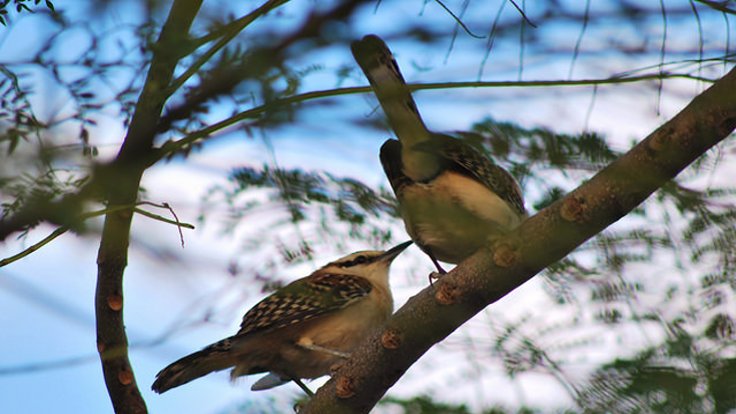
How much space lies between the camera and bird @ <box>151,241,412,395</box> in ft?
17.7

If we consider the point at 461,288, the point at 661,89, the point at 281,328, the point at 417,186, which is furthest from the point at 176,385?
the point at 661,89

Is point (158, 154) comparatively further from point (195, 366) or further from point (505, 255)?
point (195, 366)

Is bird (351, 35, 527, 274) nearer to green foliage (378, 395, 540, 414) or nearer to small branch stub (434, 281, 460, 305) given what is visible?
small branch stub (434, 281, 460, 305)

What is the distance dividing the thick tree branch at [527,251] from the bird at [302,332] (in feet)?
5.12

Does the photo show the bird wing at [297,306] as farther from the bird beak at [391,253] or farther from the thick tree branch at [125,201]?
the thick tree branch at [125,201]

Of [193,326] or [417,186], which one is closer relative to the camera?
[193,326]

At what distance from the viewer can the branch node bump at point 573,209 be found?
312 centimetres

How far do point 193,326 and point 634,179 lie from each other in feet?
5.03

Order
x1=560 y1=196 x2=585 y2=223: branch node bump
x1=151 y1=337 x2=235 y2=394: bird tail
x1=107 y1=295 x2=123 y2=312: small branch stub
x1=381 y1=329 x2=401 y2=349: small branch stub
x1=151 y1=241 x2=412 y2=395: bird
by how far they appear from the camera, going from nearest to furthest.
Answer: x1=560 y1=196 x2=585 y2=223: branch node bump < x1=381 y1=329 x2=401 y2=349: small branch stub < x1=107 y1=295 x2=123 y2=312: small branch stub < x1=151 y1=337 x2=235 y2=394: bird tail < x1=151 y1=241 x2=412 y2=395: bird

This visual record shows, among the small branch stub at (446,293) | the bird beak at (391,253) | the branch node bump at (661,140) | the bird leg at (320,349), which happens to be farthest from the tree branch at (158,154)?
the bird beak at (391,253)

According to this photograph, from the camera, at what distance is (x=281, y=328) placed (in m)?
5.58

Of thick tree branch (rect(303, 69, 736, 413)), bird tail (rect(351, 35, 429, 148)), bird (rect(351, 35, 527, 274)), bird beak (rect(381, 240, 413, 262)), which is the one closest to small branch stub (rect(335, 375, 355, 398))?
thick tree branch (rect(303, 69, 736, 413))

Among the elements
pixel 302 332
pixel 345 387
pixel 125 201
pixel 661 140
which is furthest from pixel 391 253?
pixel 125 201

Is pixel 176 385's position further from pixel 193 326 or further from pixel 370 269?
pixel 193 326
